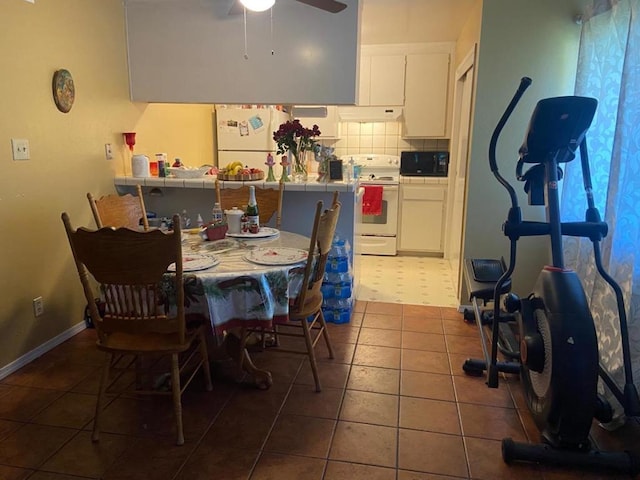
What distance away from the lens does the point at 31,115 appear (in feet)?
8.45

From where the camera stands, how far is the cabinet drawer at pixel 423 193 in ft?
16.6

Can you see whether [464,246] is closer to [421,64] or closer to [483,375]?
[483,375]

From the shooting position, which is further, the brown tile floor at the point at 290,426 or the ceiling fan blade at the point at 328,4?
the ceiling fan blade at the point at 328,4

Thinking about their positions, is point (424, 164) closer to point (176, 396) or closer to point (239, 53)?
point (239, 53)

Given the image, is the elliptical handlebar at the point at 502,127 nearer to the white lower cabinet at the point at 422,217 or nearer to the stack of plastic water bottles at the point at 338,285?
the stack of plastic water bottles at the point at 338,285

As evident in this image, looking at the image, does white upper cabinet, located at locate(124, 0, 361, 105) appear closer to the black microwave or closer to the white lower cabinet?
the white lower cabinet

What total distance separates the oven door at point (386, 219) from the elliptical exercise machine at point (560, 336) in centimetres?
301

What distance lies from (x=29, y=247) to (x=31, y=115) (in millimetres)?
731

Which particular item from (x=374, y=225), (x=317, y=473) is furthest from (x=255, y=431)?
(x=374, y=225)

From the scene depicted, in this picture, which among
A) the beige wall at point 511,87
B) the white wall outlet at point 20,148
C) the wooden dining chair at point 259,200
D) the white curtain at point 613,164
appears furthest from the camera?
the wooden dining chair at point 259,200

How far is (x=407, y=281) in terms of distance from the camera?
435 centimetres

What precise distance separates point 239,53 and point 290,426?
8.52 ft

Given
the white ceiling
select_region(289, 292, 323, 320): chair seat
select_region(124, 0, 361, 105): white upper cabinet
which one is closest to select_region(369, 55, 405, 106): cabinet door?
the white ceiling

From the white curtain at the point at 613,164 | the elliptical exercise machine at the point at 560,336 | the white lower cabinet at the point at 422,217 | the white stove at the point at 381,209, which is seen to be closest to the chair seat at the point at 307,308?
the elliptical exercise machine at the point at 560,336
